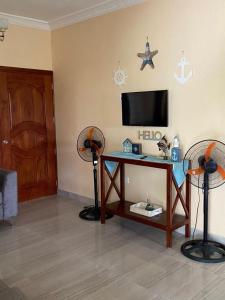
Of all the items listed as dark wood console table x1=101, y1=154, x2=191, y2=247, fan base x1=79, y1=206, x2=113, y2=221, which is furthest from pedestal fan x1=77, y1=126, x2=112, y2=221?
dark wood console table x1=101, y1=154, x2=191, y2=247

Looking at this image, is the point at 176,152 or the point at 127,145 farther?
the point at 127,145

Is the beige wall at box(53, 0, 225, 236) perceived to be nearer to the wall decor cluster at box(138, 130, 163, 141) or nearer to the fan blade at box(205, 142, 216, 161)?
the wall decor cluster at box(138, 130, 163, 141)

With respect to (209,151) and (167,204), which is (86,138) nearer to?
(167,204)

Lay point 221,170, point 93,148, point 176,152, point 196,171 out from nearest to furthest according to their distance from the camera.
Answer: point 221,170 < point 196,171 < point 176,152 < point 93,148

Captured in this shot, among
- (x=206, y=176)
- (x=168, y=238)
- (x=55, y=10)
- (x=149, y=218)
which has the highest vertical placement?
(x=55, y=10)

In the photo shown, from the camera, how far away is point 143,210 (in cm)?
350

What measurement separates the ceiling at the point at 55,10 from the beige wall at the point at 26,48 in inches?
5.5

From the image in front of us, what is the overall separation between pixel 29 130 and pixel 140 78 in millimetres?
→ 2026

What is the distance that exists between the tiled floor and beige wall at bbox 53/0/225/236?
0.60 metres

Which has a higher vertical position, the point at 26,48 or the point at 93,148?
the point at 26,48

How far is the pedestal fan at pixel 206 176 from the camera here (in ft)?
9.45

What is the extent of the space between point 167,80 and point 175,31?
1.71 feet

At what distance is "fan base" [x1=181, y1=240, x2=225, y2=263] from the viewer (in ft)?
9.50

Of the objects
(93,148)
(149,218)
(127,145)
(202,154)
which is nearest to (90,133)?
(93,148)
